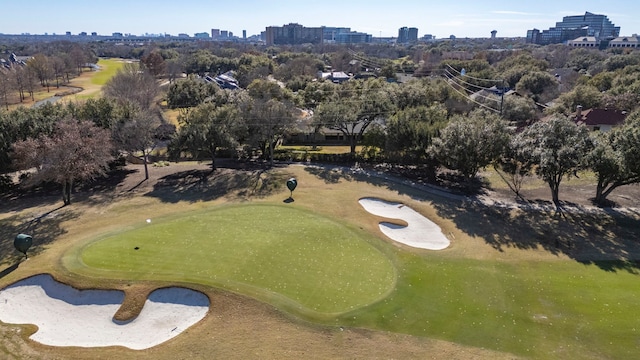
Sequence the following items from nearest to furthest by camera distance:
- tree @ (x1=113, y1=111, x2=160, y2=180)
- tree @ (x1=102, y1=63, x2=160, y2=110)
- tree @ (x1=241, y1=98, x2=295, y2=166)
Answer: tree @ (x1=113, y1=111, x2=160, y2=180) < tree @ (x1=241, y1=98, x2=295, y2=166) < tree @ (x1=102, y1=63, x2=160, y2=110)

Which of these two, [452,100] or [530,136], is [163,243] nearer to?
[530,136]

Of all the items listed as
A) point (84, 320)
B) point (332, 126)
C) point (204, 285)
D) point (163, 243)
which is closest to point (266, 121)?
point (332, 126)

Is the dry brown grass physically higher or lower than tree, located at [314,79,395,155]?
lower

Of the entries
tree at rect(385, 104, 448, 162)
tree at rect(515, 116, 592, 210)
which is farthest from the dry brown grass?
tree at rect(515, 116, 592, 210)

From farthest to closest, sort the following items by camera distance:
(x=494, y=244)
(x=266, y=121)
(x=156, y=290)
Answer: (x=266, y=121) → (x=494, y=244) → (x=156, y=290)

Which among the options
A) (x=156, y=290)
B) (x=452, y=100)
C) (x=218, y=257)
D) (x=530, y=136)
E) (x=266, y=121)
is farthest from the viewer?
(x=452, y=100)

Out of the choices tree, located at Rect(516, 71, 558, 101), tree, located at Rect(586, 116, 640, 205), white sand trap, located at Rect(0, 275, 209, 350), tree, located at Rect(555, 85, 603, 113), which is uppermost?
tree, located at Rect(516, 71, 558, 101)

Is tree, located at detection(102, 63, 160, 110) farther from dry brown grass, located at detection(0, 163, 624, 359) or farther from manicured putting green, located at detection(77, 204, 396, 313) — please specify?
manicured putting green, located at detection(77, 204, 396, 313)
